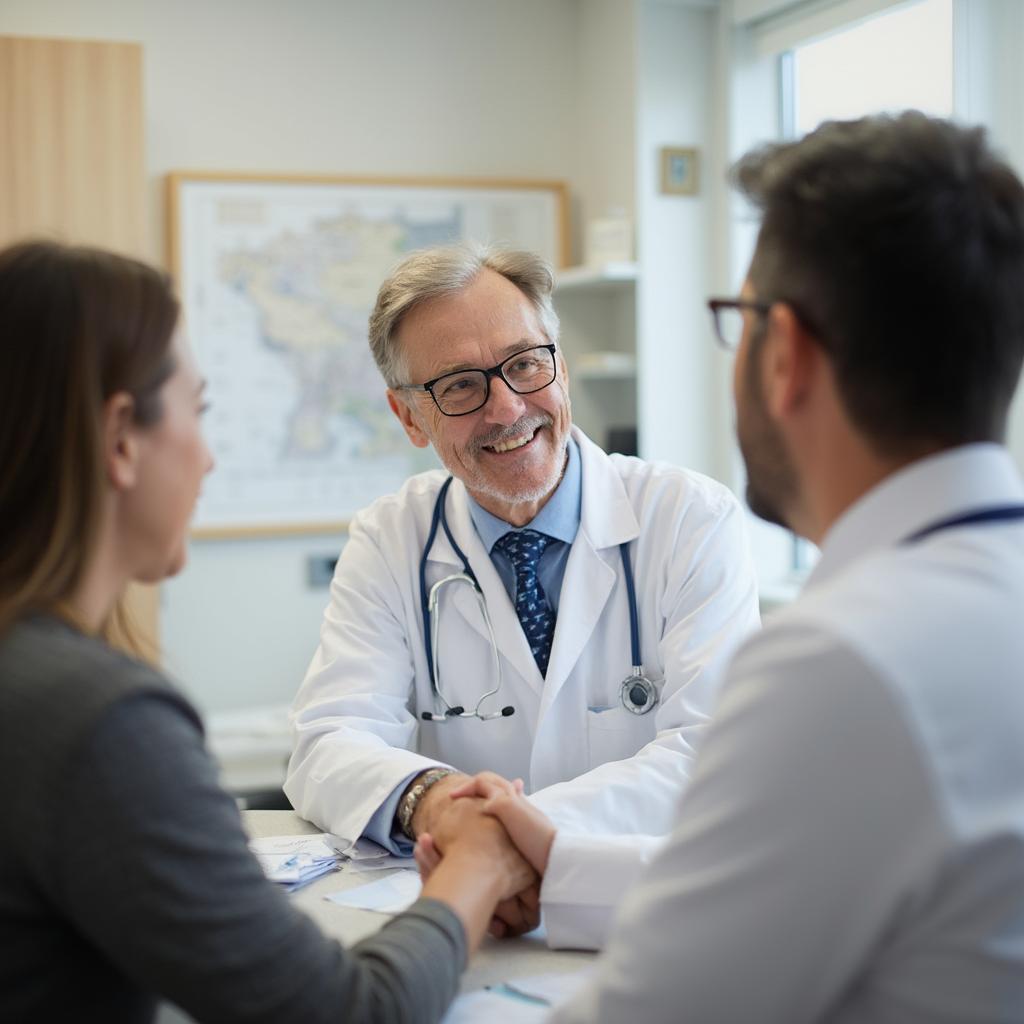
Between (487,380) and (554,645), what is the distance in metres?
0.46

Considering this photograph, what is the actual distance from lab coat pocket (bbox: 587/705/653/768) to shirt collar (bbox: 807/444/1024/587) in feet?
3.05

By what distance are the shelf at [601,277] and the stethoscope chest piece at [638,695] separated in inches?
75.9

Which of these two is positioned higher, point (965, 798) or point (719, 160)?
point (719, 160)

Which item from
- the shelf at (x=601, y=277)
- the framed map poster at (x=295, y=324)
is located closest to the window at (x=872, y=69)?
the shelf at (x=601, y=277)

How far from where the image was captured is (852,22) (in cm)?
321

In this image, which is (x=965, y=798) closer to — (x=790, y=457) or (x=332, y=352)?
(x=790, y=457)

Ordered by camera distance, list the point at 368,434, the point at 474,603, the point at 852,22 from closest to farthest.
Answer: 1. the point at 474,603
2. the point at 852,22
3. the point at 368,434

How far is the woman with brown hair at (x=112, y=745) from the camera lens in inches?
33.8

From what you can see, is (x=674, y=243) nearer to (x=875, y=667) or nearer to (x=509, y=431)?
(x=509, y=431)

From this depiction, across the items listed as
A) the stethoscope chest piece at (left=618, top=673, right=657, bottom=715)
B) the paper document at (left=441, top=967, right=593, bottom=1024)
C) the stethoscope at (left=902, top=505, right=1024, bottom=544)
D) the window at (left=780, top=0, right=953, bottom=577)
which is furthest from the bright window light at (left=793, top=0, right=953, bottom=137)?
the paper document at (left=441, top=967, right=593, bottom=1024)

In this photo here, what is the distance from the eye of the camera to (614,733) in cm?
182

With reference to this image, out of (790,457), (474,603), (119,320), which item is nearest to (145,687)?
(119,320)

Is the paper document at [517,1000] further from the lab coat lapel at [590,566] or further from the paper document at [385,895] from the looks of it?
the lab coat lapel at [590,566]

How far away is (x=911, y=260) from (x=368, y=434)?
3.17m
